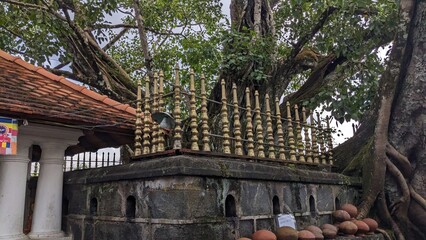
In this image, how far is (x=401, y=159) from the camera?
223 inches

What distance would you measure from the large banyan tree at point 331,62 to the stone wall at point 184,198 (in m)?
1.47

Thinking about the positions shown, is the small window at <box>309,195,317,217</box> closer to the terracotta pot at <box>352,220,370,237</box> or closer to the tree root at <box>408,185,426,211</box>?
the terracotta pot at <box>352,220,370,237</box>

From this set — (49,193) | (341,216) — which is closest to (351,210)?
(341,216)

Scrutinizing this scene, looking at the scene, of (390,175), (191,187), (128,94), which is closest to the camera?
(191,187)

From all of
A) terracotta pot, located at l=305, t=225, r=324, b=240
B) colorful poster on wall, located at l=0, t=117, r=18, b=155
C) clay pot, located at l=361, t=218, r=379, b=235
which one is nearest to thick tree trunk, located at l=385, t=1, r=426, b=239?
clay pot, located at l=361, t=218, r=379, b=235

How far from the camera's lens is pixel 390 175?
5.69 m

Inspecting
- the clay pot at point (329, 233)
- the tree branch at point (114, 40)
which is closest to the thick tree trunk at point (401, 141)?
the clay pot at point (329, 233)

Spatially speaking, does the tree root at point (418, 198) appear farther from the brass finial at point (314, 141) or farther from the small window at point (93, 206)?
the small window at point (93, 206)

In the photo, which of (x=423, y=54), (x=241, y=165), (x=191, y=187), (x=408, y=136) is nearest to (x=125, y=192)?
(x=191, y=187)

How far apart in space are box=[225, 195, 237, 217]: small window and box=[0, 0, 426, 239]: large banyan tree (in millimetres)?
2492

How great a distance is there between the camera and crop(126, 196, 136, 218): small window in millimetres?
3906

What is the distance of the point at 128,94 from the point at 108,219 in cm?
422

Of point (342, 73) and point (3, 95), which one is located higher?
point (342, 73)

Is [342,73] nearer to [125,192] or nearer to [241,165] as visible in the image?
[241,165]
